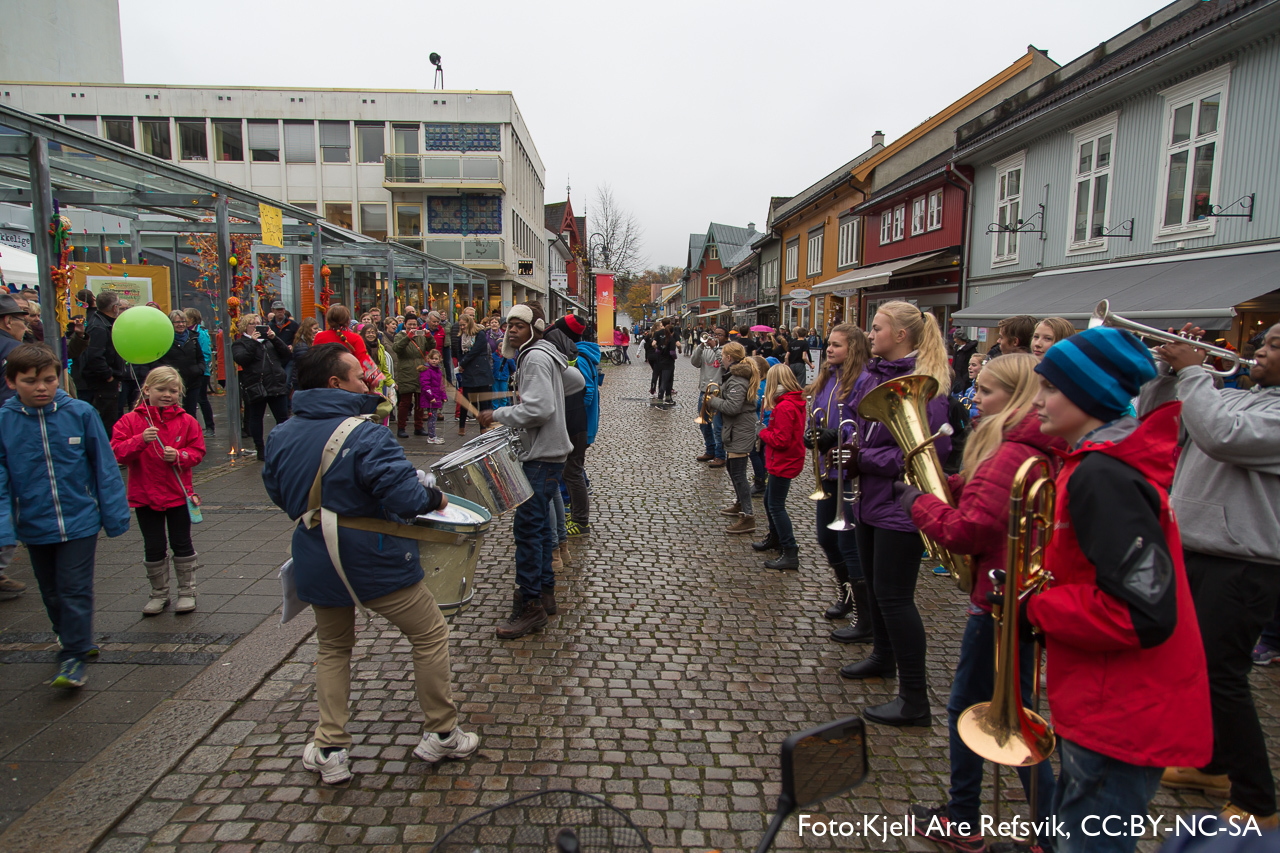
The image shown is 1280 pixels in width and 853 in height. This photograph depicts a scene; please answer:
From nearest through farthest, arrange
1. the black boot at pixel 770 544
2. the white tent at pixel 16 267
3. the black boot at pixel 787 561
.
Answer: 1. the black boot at pixel 787 561
2. the black boot at pixel 770 544
3. the white tent at pixel 16 267

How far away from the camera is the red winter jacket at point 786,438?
18.5ft

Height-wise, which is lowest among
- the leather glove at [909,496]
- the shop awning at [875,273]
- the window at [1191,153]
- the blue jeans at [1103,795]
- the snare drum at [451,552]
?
the blue jeans at [1103,795]

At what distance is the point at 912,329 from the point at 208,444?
399 inches

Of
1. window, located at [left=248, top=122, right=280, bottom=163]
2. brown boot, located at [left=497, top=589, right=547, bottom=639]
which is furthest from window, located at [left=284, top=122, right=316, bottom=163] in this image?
brown boot, located at [left=497, top=589, right=547, bottom=639]

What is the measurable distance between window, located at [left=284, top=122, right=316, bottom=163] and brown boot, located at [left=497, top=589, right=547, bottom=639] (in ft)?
122

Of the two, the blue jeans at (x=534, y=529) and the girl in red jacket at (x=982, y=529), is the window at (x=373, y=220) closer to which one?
the blue jeans at (x=534, y=529)

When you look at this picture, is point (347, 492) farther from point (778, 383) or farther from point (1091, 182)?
Answer: point (1091, 182)

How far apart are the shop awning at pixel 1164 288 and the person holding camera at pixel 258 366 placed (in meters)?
10.5

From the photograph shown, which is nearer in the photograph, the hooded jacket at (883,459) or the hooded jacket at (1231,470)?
the hooded jacket at (1231,470)

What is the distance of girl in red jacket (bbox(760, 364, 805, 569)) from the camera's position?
223 inches

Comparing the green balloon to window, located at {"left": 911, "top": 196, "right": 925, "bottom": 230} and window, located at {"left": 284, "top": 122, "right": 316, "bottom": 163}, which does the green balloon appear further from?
window, located at {"left": 284, "top": 122, "right": 316, "bottom": 163}

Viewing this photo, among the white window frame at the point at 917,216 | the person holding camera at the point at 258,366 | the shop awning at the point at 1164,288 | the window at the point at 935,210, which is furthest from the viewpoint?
the white window frame at the point at 917,216

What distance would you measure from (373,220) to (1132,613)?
39.2 m

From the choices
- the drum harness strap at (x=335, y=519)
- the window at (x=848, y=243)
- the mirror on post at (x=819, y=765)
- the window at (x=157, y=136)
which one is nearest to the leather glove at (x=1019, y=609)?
Result: the mirror on post at (x=819, y=765)
